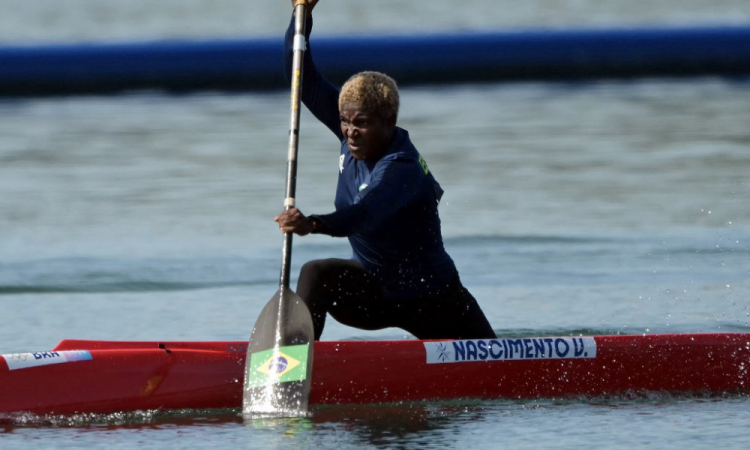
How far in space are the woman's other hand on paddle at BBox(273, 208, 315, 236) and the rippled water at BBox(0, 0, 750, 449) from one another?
2.16 ft

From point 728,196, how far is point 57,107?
776 cm

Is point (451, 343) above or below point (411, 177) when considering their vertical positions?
below

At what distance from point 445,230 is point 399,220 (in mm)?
3780

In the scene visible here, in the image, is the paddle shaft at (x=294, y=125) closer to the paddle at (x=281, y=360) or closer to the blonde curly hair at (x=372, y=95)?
the paddle at (x=281, y=360)

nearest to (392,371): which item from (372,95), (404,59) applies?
(372,95)

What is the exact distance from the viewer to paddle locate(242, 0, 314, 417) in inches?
214

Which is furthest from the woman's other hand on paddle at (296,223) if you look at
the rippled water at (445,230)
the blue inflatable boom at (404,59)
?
the blue inflatable boom at (404,59)

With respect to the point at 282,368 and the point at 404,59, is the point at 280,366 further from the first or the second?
the point at 404,59

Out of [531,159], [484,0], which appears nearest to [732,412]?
[531,159]

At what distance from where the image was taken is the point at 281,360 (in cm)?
546

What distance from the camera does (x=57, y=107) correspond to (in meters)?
15.9

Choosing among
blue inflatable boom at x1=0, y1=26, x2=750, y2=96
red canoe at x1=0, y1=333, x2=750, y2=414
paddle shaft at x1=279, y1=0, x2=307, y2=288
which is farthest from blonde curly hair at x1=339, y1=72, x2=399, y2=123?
blue inflatable boom at x1=0, y1=26, x2=750, y2=96

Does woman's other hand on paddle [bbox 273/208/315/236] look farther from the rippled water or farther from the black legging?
the rippled water

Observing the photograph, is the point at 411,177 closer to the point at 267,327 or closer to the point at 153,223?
the point at 267,327
